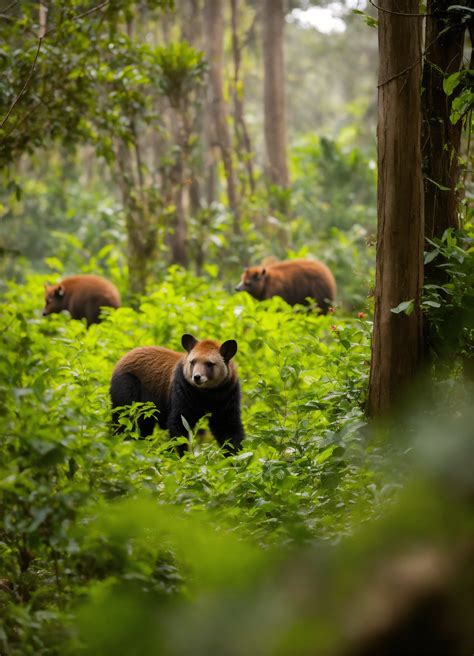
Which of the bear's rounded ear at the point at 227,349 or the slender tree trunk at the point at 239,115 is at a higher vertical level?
the slender tree trunk at the point at 239,115

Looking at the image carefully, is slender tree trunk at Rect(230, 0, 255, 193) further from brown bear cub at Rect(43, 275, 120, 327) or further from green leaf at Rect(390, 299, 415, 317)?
green leaf at Rect(390, 299, 415, 317)

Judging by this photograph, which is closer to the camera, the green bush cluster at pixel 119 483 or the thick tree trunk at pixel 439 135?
the green bush cluster at pixel 119 483

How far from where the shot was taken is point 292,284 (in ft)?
43.9

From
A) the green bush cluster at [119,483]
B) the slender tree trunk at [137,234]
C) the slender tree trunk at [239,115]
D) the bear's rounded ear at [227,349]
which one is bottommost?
the green bush cluster at [119,483]

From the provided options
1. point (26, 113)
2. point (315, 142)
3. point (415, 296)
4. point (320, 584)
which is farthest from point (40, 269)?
point (320, 584)

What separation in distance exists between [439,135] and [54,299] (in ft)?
28.1

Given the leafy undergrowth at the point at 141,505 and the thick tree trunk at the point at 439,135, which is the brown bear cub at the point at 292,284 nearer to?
the leafy undergrowth at the point at 141,505

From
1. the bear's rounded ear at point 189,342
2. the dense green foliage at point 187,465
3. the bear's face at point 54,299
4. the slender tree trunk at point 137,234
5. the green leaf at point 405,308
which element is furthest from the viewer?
the slender tree trunk at point 137,234

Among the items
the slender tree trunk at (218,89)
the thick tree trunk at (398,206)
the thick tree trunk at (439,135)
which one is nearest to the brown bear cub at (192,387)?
the thick tree trunk at (398,206)

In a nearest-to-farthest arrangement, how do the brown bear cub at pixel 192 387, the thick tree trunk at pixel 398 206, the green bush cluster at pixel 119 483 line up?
the green bush cluster at pixel 119 483 < the thick tree trunk at pixel 398 206 < the brown bear cub at pixel 192 387

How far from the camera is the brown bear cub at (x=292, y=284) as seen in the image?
1326cm

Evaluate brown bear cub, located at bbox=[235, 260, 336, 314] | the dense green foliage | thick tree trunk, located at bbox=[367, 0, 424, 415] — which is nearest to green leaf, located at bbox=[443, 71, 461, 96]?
the dense green foliage

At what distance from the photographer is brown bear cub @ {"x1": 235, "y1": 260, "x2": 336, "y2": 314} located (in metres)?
13.3

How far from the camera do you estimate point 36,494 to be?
325 centimetres
